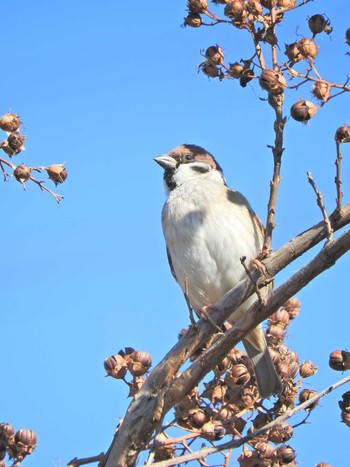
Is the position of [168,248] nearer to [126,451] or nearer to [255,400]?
[255,400]

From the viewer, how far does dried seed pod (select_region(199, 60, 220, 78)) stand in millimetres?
3309

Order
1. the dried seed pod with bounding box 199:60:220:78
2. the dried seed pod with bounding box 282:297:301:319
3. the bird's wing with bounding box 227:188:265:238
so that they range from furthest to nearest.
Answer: the bird's wing with bounding box 227:188:265:238
the dried seed pod with bounding box 282:297:301:319
the dried seed pod with bounding box 199:60:220:78

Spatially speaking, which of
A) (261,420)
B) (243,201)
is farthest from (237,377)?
(243,201)

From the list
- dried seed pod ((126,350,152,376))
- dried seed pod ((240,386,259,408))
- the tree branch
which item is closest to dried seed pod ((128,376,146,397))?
dried seed pod ((126,350,152,376))

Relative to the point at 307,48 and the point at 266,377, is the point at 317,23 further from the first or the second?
the point at 266,377

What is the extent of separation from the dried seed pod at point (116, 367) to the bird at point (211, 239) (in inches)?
56.7

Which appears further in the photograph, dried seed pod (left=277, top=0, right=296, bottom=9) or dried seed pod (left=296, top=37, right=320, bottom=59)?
dried seed pod (left=277, top=0, right=296, bottom=9)

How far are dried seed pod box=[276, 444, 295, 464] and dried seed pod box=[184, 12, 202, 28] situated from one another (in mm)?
1975

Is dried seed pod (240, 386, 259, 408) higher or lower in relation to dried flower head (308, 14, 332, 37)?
lower

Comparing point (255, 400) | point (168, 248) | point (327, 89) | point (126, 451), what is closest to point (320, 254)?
point (327, 89)

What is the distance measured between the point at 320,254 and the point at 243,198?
260 cm

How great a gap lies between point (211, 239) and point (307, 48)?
7.01ft

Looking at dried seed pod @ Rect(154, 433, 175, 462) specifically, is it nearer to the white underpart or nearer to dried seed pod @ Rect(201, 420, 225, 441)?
dried seed pod @ Rect(201, 420, 225, 441)

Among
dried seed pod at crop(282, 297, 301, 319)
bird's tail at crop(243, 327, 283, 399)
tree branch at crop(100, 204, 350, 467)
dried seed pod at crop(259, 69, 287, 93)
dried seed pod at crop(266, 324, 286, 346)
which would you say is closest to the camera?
dried seed pod at crop(259, 69, 287, 93)
